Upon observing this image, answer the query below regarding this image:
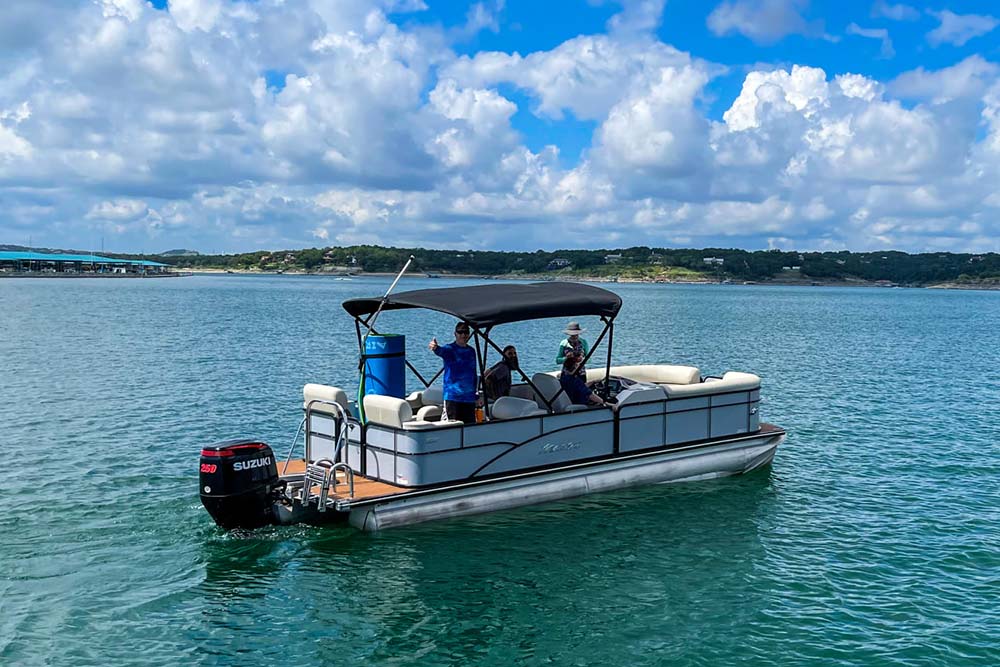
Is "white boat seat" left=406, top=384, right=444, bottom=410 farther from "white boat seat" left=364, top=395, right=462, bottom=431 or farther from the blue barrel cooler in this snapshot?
"white boat seat" left=364, top=395, right=462, bottom=431

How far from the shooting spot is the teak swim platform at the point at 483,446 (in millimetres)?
12055

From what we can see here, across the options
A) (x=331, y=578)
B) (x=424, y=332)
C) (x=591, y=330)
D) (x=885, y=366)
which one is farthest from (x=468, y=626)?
(x=591, y=330)

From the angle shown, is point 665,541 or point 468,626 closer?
point 468,626

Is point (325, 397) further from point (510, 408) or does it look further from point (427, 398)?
point (510, 408)

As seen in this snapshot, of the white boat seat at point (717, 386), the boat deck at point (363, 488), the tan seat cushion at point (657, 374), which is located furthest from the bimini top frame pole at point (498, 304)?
the tan seat cushion at point (657, 374)

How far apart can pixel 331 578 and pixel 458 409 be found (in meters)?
3.33

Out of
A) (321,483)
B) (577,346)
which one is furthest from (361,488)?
(577,346)

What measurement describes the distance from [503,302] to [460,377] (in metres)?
1.42

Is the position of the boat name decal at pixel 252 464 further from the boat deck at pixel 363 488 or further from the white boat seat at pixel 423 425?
the white boat seat at pixel 423 425

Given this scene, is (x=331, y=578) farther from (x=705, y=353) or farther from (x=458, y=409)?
(x=705, y=353)

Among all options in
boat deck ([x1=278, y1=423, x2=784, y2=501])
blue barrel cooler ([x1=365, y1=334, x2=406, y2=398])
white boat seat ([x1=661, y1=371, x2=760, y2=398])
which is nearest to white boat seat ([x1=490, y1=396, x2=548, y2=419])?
blue barrel cooler ([x1=365, y1=334, x2=406, y2=398])

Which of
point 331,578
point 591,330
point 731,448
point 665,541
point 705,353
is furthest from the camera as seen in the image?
point 591,330

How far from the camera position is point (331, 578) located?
11.2m

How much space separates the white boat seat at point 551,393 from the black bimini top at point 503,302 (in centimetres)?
157
